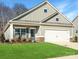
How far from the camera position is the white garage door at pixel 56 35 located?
31559 millimetres

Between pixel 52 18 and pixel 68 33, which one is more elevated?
pixel 52 18

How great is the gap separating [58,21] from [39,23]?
3815mm

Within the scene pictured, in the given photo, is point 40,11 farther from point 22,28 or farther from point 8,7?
point 8,7

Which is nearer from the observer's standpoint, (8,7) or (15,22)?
(15,22)

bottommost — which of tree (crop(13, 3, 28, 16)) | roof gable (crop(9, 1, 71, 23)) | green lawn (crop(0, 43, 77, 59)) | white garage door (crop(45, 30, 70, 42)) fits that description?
green lawn (crop(0, 43, 77, 59))

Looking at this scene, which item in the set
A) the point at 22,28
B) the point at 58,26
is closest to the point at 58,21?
the point at 58,26

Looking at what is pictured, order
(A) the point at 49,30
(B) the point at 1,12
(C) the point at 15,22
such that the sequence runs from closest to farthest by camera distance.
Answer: (C) the point at 15,22 < (A) the point at 49,30 < (B) the point at 1,12

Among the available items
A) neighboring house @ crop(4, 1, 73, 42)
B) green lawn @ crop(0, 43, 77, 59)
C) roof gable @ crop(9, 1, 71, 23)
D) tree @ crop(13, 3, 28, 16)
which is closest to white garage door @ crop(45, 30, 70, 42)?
neighboring house @ crop(4, 1, 73, 42)

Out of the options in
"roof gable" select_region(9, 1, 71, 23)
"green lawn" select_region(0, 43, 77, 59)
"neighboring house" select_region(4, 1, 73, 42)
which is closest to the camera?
"green lawn" select_region(0, 43, 77, 59)

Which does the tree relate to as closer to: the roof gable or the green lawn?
the roof gable

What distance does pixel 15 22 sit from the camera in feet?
98.0

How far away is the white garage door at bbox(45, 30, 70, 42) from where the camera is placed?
3156 centimetres

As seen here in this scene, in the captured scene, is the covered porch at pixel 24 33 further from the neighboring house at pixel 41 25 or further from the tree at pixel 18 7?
the tree at pixel 18 7

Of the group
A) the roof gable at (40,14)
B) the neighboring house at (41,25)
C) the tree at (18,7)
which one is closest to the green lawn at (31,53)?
the neighboring house at (41,25)
